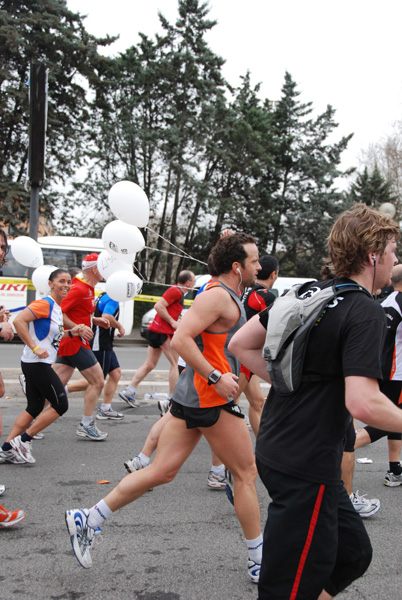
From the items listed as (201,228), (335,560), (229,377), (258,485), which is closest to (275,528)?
(335,560)

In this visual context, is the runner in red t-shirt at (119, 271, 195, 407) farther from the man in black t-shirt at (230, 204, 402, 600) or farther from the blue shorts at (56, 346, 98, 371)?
the man in black t-shirt at (230, 204, 402, 600)

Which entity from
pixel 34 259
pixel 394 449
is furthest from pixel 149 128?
pixel 394 449

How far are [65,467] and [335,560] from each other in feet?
11.8

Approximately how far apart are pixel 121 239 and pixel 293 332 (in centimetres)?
464

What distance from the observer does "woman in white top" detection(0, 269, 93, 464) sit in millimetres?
5039

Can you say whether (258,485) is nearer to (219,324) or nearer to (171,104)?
(219,324)

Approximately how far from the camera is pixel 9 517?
12.1 ft

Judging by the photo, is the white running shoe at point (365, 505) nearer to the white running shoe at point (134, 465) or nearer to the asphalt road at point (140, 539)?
the asphalt road at point (140, 539)

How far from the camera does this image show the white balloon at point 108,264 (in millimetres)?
6454

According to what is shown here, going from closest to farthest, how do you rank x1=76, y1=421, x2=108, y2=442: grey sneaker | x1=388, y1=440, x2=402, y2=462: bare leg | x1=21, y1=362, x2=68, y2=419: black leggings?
x1=388, y1=440, x2=402, y2=462: bare leg < x1=21, y1=362, x2=68, y2=419: black leggings < x1=76, y1=421, x2=108, y2=442: grey sneaker

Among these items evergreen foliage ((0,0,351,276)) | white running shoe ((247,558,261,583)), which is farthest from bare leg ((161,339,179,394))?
evergreen foliage ((0,0,351,276))

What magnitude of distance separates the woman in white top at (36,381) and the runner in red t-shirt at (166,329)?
2.28 m

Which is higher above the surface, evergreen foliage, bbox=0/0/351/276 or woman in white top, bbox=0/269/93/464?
evergreen foliage, bbox=0/0/351/276

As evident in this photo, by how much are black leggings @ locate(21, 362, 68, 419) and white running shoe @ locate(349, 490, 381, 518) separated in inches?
104
